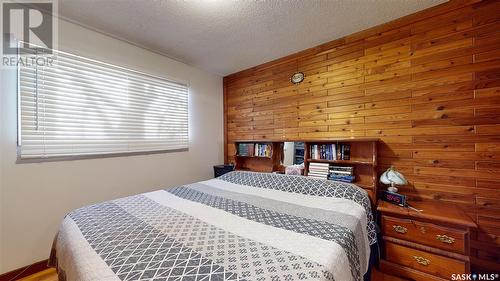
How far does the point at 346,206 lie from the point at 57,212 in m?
2.70

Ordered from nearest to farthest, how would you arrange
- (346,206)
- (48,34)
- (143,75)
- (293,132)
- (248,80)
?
(346,206) < (48,34) < (143,75) < (293,132) < (248,80)

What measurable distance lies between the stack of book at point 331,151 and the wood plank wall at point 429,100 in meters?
0.19

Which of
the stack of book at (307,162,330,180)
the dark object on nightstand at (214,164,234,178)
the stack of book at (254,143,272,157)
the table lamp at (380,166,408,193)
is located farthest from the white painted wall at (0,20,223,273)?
the table lamp at (380,166,408,193)

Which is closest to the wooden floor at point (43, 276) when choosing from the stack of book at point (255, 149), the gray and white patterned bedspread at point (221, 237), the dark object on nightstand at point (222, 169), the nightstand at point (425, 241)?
the gray and white patterned bedspread at point (221, 237)

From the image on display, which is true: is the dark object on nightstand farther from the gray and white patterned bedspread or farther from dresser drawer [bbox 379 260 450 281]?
dresser drawer [bbox 379 260 450 281]

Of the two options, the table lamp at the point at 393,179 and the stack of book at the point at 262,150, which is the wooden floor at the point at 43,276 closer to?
the stack of book at the point at 262,150

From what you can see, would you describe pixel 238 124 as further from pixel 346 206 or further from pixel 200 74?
pixel 346 206

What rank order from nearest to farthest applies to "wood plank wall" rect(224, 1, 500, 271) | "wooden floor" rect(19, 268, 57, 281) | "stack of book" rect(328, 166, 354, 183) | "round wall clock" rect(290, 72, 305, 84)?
"wood plank wall" rect(224, 1, 500, 271) < "wooden floor" rect(19, 268, 57, 281) < "stack of book" rect(328, 166, 354, 183) < "round wall clock" rect(290, 72, 305, 84)

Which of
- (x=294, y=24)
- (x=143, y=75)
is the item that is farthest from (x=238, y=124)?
(x=294, y=24)

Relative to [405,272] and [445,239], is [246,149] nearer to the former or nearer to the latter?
[405,272]

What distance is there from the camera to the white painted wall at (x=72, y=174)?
5.66 ft

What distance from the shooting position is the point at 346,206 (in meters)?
1.67

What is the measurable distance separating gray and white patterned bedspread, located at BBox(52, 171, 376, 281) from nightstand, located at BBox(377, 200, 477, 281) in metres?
0.20

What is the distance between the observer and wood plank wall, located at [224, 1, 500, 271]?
1.70 m
